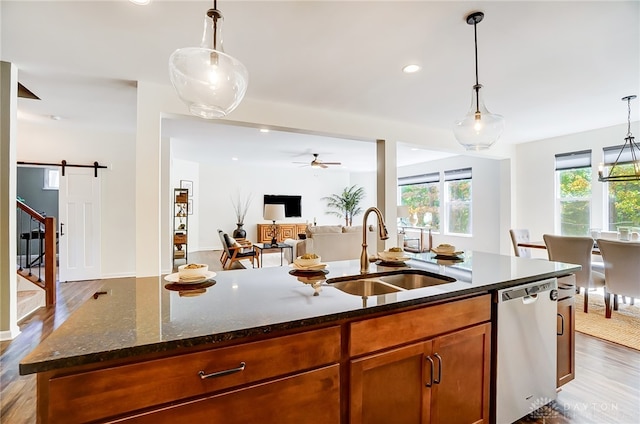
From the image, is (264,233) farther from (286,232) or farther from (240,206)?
(240,206)

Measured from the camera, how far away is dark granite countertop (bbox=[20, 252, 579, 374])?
88 cm

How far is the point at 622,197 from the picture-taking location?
4391mm

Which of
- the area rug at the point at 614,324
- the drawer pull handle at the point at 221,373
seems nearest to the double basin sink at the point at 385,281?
the drawer pull handle at the point at 221,373

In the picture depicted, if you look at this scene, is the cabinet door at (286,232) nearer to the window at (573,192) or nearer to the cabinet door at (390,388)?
the window at (573,192)

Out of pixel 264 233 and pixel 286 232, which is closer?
A: pixel 264 233

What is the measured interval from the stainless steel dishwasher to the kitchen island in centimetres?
9

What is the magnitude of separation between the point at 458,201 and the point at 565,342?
544cm

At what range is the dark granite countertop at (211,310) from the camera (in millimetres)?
879

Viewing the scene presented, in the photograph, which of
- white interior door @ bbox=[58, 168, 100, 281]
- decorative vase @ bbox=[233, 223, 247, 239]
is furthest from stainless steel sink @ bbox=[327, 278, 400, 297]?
decorative vase @ bbox=[233, 223, 247, 239]

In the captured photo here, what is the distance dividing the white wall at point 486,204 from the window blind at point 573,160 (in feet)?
2.87

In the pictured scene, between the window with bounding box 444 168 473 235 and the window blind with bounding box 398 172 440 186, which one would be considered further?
the window blind with bounding box 398 172 440 186

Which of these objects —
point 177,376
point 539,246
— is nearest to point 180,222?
point 177,376

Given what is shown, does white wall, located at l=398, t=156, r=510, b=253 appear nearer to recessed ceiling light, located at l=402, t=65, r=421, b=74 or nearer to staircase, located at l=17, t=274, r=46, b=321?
recessed ceiling light, located at l=402, t=65, r=421, b=74

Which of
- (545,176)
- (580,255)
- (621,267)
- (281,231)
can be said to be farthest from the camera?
(281,231)
